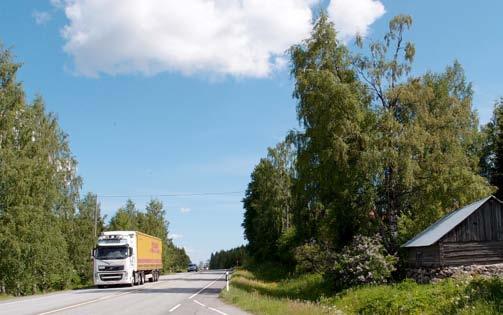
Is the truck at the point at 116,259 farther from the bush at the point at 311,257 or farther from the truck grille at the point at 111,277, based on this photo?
the bush at the point at 311,257

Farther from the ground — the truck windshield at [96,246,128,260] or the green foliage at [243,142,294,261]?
the green foliage at [243,142,294,261]

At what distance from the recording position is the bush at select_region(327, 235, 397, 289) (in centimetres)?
2777

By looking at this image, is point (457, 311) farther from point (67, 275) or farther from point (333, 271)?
point (67, 275)

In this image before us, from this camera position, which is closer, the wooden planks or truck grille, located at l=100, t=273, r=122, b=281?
the wooden planks

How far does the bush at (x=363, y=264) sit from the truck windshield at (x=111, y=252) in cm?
1719

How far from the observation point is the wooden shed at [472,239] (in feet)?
84.4

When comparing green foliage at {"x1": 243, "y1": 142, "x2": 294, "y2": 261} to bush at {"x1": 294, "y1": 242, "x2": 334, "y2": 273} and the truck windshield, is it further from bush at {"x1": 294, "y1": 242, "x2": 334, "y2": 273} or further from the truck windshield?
the truck windshield

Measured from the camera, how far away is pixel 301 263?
138ft

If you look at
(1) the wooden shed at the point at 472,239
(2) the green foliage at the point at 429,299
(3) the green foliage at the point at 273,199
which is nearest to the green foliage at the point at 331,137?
(1) the wooden shed at the point at 472,239

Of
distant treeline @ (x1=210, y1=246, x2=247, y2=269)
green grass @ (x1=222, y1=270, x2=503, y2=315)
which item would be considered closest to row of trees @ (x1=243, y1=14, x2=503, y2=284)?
green grass @ (x1=222, y1=270, x2=503, y2=315)

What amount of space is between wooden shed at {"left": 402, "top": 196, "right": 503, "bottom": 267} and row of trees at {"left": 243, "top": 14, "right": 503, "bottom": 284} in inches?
164

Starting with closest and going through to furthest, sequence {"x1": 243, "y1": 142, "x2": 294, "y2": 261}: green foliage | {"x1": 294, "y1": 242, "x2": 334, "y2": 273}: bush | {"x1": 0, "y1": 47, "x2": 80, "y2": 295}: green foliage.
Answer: {"x1": 0, "y1": 47, "x2": 80, "y2": 295}: green foliage
{"x1": 294, "y1": 242, "x2": 334, "y2": 273}: bush
{"x1": 243, "y1": 142, "x2": 294, "y2": 261}: green foliage

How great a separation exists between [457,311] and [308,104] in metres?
17.9

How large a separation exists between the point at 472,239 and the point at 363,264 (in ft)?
17.6
